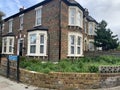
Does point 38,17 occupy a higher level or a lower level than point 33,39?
higher

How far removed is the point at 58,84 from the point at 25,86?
6.18 feet

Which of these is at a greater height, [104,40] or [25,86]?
[104,40]

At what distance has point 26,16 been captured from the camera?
2330 cm

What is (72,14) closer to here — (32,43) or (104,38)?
(32,43)

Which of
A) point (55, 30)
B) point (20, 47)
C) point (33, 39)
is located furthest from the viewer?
point (20, 47)

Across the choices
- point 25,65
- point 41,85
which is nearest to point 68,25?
point 25,65

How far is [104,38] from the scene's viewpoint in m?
29.4

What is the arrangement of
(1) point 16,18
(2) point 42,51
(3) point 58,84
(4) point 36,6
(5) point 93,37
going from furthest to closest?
(5) point 93,37 < (1) point 16,18 < (4) point 36,6 < (2) point 42,51 < (3) point 58,84

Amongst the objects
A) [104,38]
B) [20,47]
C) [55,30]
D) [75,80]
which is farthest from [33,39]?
[104,38]

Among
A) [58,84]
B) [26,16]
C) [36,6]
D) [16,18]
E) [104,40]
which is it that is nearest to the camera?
[58,84]

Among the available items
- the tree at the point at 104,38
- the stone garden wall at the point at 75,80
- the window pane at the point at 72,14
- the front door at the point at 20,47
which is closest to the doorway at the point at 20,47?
the front door at the point at 20,47

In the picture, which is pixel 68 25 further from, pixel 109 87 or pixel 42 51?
pixel 109 87

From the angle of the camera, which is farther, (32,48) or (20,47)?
(20,47)

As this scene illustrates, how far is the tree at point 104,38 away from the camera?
96.3 ft
